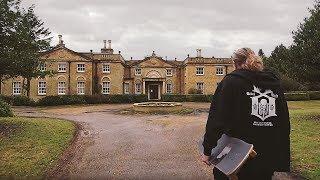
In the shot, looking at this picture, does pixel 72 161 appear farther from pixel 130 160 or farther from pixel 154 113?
pixel 154 113

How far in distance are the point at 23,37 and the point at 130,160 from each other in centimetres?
784

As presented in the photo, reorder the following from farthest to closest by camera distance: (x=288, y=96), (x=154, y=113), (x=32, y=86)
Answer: (x=32, y=86)
(x=288, y=96)
(x=154, y=113)

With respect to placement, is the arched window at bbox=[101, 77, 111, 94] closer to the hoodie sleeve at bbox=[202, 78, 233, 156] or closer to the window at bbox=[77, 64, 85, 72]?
the window at bbox=[77, 64, 85, 72]

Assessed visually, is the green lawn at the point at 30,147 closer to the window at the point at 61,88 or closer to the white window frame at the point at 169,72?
the window at the point at 61,88

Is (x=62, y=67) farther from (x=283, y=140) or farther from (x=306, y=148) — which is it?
(x=283, y=140)

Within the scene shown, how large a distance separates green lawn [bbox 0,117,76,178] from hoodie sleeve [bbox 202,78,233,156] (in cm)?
649

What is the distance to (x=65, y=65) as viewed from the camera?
5000 cm

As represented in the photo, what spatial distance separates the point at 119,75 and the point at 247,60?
4804 centimetres

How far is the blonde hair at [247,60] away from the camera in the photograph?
3939 millimetres

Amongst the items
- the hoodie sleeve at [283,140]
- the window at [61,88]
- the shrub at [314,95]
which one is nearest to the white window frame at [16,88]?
the window at [61,88]

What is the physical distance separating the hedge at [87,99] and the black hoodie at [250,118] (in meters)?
38.3

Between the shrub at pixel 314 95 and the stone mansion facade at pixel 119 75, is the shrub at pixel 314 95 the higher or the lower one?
the lower one

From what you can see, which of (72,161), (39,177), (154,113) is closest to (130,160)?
(72,161)

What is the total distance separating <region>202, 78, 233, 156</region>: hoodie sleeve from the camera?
3779 millimetres
